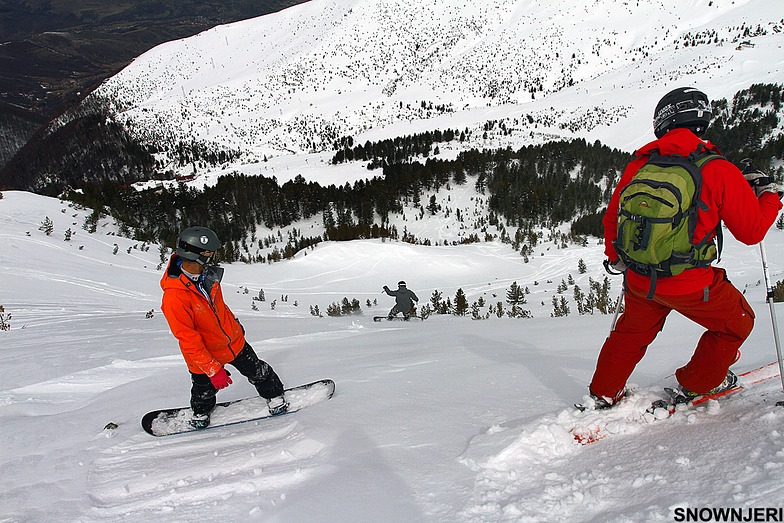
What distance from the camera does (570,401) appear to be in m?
3.02

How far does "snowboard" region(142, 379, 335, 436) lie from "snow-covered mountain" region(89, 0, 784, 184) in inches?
1555

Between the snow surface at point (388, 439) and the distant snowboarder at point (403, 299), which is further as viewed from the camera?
the distant snowboarder at point (403, 299)

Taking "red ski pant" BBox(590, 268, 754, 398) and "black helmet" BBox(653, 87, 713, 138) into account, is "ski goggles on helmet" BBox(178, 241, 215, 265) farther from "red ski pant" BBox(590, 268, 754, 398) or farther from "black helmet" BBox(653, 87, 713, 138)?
"black helmet" BBox(653, 87, 713, 138)

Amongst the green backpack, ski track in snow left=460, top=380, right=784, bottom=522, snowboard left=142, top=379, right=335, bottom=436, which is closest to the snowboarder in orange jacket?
snowboard left=142, top=379, right=335, bottom=436

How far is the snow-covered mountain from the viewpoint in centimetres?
4347

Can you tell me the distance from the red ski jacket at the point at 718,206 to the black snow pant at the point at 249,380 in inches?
122

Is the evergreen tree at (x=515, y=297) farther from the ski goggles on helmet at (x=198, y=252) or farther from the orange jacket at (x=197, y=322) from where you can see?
the ski goggles on helmet at (x=198, y=252)

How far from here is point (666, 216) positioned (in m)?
2.06

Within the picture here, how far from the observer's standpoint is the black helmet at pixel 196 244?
114 inches

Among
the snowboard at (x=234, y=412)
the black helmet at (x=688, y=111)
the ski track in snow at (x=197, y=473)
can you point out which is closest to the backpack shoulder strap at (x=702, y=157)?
the black helmet at (x=688, y=111)

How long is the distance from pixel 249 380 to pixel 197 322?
2.56 ft

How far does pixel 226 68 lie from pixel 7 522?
3747 inches

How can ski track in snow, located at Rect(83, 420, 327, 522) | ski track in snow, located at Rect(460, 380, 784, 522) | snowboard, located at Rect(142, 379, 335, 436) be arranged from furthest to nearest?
snowboard, located at Rect(142, 379, 335, 436)
ski track in snow, located at Rect(83, 420, 327, 522)
ski track in snow, located at Rect(460, 380, 784, 522)

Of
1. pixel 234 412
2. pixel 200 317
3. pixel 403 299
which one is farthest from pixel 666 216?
pixel 403 299
